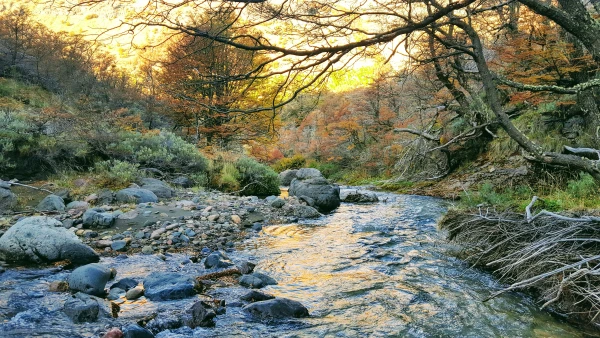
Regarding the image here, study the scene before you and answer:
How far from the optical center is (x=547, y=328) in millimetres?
3029

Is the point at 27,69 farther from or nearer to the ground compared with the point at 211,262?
farther from the ground

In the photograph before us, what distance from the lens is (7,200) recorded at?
638 centimetres

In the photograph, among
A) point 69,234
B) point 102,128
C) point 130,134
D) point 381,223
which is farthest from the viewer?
point 130,134

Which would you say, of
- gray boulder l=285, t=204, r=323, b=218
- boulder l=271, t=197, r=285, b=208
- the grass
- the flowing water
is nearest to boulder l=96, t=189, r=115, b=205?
the flowing water

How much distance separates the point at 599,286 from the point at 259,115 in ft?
38.7

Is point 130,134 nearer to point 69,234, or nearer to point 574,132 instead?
point 69,234

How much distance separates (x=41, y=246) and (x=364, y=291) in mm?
3990

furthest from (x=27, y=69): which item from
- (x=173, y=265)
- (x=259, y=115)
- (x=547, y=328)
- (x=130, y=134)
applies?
(x=547, y=328)

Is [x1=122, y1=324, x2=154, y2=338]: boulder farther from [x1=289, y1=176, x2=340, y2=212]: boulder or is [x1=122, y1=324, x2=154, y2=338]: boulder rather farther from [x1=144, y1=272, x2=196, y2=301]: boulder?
[x1=289, y1=176, x2=340, y2=212]: boulder

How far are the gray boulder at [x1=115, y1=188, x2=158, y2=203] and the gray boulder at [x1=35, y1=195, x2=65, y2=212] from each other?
1.13 m

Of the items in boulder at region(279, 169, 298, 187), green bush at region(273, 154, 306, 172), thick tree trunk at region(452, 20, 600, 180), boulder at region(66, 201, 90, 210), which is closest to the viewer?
thick tree trunk at region(452, 20, 600, 180)

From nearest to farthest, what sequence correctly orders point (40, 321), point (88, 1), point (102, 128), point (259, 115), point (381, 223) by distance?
point (88, 1)
point (40, 321)
point (381, 223)
point (102, 128)
point (259, 115)

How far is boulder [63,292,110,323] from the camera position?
2.98 meters

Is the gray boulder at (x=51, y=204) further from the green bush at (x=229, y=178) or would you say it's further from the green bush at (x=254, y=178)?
the green bush at (x=254, y=178)
